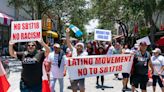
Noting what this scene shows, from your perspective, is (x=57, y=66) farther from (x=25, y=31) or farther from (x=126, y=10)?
(x=126, y=10)

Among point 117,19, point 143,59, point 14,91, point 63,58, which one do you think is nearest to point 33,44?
point 63,58

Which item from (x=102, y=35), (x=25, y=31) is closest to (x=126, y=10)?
(x=102, y=35)

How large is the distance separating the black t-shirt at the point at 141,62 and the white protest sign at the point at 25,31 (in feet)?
7.64

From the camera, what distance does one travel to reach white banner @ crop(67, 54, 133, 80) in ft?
28.9

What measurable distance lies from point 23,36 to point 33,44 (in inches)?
40.0

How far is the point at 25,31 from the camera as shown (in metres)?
7.93

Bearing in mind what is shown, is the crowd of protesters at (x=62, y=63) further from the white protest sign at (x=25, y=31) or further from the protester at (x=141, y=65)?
the white protest sign at (x=25, y=31)

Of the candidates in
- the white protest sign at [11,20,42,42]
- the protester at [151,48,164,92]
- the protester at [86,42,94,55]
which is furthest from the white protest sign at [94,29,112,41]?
the white protest sign at [11,20,42,42]

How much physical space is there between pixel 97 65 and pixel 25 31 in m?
2.27

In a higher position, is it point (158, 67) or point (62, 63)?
point (62, 63)

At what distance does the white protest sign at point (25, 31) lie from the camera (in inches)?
309

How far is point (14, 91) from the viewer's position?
37.0 ft

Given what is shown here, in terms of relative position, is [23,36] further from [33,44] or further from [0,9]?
[0,9]

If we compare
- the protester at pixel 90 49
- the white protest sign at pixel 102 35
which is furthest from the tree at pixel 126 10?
the protester at pixel 90 49
